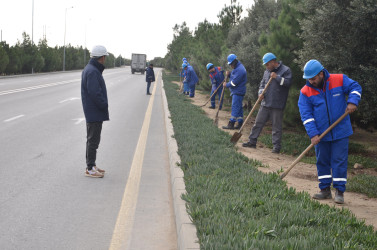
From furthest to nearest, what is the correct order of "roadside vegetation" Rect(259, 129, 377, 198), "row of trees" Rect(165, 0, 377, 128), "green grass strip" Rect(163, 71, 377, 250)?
1. "row of trees" Rect(165, 0, 377, 128)
2. "roadside vegetation" Rect(259, 129, 377, 198)
3. "green grass strip" Rect(163, 71, 377, 250)

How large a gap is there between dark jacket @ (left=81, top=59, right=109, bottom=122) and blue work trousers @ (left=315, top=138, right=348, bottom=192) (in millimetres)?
3148

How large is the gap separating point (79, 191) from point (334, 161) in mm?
3315

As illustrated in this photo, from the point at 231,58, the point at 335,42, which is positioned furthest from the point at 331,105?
the point at 231,58

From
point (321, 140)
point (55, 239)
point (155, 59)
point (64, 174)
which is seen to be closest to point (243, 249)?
point (55, 239)

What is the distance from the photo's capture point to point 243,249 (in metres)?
3.59

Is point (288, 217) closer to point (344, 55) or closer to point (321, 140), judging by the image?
point (321, 140)

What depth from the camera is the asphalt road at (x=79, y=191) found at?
14.8 feet

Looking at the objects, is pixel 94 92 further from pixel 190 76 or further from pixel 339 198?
pixel 190 76

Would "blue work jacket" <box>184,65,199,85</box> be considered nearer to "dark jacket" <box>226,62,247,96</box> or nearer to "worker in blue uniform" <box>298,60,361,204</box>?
"dark jacket" <box>226,62,247,96</box>

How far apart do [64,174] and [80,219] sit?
215cm

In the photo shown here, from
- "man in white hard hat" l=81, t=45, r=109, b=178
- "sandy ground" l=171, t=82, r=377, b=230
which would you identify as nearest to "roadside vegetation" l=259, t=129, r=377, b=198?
"sandy ground" l=171, t=82, r=377, b=230

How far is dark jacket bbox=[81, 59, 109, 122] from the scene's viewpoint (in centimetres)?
677

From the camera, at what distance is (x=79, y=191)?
615 centimetres

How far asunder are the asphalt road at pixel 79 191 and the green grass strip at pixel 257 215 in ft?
1.51
